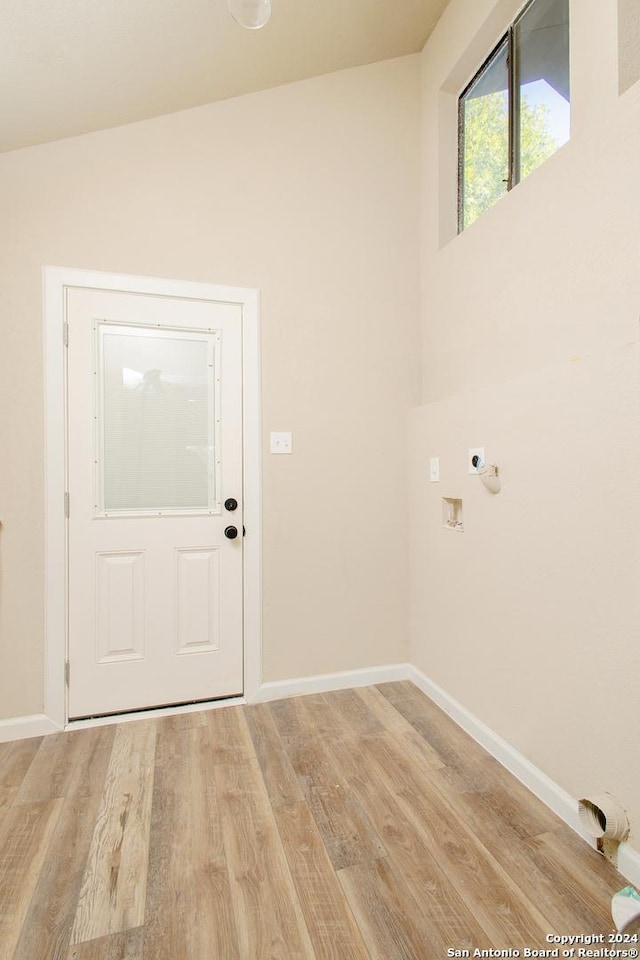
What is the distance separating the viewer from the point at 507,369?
1.96 m

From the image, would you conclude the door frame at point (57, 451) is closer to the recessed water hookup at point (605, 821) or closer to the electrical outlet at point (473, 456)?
the electrical outlet at point (473, 456)

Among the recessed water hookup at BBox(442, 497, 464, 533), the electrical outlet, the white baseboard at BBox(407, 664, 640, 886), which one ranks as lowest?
the white baseboard at BBox(407, 664, 640, 886)

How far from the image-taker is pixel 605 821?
1.37 meters

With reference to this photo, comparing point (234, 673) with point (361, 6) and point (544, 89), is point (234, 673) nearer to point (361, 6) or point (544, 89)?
point (544, 89)

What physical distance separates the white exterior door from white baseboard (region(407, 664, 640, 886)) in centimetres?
106

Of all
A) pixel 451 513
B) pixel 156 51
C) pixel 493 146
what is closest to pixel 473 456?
pixel 451 513

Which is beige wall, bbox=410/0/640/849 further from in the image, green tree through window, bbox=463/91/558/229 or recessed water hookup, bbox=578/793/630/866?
green tree through window, bbox=463/91/558/229

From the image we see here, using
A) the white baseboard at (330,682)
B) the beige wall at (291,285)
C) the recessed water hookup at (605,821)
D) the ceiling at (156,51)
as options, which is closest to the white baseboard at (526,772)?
the recessed water hookup at (605,821)

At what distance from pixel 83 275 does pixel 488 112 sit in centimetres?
212

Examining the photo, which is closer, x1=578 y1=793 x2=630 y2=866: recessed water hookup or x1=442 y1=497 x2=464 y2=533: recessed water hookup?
x1=578 y1=793 x2=630 y2=866: recessed water hookup

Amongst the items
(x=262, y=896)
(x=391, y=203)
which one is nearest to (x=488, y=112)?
(x=391, y=203)

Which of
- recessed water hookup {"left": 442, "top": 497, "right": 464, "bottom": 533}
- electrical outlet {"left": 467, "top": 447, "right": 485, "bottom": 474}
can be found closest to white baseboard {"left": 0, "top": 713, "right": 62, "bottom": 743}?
recessed water hookup {"left": 442, "top": 497, "right": 464, "bottom": 533}

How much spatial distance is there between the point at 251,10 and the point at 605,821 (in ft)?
8.78

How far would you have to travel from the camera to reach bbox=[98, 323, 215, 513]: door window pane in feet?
7.44
